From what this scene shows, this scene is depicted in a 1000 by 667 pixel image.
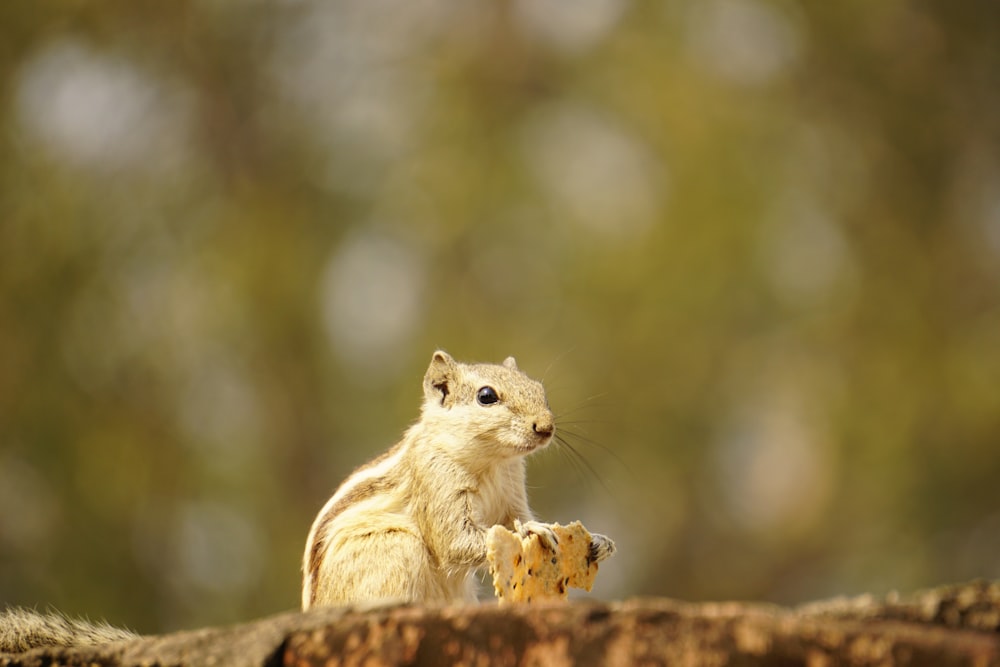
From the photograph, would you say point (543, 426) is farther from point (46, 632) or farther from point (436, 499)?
point (46, 632)

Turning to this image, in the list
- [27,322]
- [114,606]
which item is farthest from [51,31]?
[114,606]

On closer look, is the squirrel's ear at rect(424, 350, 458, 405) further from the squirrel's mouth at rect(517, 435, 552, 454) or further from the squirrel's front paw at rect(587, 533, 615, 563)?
the squirrel's front paw at rect(587, 533, 615, 563)

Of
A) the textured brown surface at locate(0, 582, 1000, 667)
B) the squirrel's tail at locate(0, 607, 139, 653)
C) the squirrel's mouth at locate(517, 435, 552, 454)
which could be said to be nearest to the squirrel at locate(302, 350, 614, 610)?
the squirrel's mouth at locate(517, 435, 552, 454)

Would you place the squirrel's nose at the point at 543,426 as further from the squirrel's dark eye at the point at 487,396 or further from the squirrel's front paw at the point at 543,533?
the squirrel's front paw at the point at 543,533

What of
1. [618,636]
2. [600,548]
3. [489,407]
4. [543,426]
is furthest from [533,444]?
[618,636]

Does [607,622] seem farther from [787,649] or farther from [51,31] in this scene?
[51,31]
